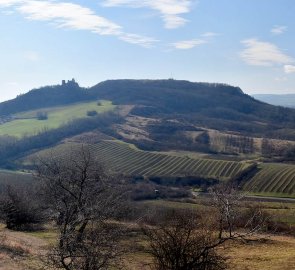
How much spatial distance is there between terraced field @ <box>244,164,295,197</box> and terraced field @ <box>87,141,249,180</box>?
275 inches

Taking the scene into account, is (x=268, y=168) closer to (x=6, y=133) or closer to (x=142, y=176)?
(x=142, y=176)

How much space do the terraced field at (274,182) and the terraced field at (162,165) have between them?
6998mm

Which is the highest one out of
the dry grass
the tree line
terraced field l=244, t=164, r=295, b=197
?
A: the tree line

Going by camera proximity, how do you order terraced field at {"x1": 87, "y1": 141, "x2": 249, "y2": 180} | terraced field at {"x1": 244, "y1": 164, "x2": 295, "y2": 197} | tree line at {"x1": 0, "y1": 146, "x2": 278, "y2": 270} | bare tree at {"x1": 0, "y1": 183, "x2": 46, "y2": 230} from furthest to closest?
terraced field at {"x1": 87, "y1": 141, "x2": 249, "y2": 180}, terraced field at {"x1": 244, "y1": 164, "x2": 295, "y2": 197}, bare tree at {"x1": 0, "y1": 183, "x2": 46, "y2": 230}, tree line at {"x1": 0, "y1": 146, "x2": 278, "y2": 270}

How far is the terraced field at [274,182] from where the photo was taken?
10638cm

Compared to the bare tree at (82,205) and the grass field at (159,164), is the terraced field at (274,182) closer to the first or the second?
the grass field at (159,164)

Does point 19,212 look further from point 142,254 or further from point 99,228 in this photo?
point 99,228

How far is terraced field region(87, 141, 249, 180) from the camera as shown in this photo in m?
125

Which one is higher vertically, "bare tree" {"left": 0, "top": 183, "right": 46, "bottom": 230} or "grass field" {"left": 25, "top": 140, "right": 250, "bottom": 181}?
"bare tree" {"left": 0, "top": 183, "right": 46, "bottom": 230}

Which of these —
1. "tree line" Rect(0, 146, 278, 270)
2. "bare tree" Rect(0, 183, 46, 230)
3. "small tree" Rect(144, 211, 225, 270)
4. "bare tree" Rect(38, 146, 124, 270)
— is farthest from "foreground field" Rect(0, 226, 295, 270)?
"small tree" Rect(144, 211, 225, 270)

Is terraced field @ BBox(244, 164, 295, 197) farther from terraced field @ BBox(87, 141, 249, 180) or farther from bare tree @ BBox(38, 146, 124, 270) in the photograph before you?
bare tree @ BBox(38, 146, 124, 270)

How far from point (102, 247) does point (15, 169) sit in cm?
13456

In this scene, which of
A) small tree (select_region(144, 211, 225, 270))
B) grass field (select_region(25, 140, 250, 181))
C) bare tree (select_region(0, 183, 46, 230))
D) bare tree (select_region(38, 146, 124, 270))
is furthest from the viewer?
grass field (select_region(25, 140, 250, 181))

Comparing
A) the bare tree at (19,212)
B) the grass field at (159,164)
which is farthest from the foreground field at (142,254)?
the grass field at (159,164)
